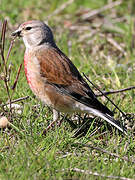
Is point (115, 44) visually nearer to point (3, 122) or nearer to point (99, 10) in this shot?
point (99, 10)

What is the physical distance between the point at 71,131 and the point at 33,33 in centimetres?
117

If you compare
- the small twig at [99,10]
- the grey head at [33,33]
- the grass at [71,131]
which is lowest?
the grass at [71,131]

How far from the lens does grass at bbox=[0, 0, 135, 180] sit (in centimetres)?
307

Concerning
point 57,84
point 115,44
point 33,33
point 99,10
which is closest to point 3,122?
point 57,84

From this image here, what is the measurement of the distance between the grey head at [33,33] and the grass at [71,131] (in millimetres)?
590

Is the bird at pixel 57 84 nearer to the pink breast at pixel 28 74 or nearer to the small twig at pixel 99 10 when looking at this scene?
the pink breast at pixel 28 74

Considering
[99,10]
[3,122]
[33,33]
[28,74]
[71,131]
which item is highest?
[99,10]

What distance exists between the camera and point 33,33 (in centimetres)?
425

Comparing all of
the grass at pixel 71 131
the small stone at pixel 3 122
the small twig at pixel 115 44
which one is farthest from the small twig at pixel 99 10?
the small stone at pixel 3 122

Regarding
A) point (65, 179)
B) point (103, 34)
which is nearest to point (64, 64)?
point (65, 179)

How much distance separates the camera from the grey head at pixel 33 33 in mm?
4250

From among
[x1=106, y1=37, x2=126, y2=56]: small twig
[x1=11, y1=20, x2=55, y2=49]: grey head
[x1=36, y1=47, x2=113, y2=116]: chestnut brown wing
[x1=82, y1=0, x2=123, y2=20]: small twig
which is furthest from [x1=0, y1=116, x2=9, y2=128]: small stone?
[x1=82, y1=0, x2=123, y2=20]: small twig

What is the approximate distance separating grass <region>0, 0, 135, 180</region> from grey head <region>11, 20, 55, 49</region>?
0.59 meters

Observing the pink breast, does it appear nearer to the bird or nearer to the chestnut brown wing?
the bird
